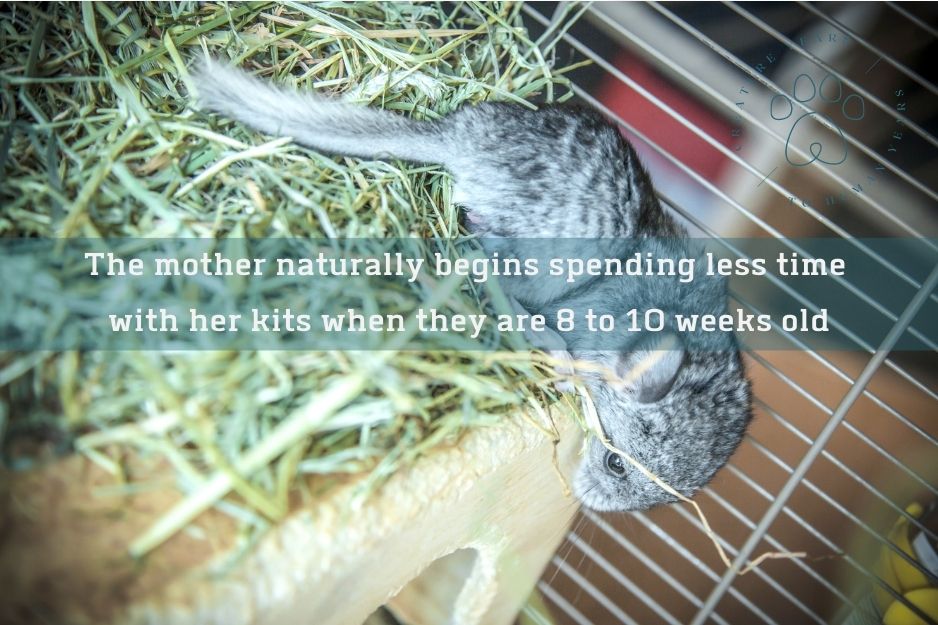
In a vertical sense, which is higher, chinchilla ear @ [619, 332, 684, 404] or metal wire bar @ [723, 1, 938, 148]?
metal wire bar @ [723, 1, 938, 148]

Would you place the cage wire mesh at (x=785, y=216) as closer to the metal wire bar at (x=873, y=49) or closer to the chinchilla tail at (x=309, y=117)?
the metal wire bar at (x=873, y=49)

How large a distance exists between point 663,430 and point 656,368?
0.21 meters

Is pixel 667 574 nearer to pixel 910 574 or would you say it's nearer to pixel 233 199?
pixel 910 574

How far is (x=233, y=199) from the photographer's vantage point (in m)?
0.97

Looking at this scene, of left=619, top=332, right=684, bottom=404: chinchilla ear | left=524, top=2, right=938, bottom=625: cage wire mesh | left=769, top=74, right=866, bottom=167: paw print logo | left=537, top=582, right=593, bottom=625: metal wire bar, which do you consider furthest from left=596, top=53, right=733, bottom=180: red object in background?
left=537, top=582, right=593, bottom=625: metal wire bar

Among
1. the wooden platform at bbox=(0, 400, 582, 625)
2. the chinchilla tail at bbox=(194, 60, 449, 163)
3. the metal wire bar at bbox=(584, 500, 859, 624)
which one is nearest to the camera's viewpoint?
the wooden platform at bbox=(0, 400, 582, 625)

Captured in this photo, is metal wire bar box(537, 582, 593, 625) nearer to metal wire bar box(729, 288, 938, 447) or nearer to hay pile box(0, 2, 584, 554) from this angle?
hay pile box(0, 2, 584, 554)

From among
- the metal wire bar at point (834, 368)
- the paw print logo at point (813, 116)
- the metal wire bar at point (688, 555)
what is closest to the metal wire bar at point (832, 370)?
the metal wire bar at point (834, 368)

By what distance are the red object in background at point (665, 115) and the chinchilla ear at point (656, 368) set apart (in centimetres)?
104

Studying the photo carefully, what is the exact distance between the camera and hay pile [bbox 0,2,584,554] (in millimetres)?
715

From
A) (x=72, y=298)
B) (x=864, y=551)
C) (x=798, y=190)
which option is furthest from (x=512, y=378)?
(x=864, y=551)

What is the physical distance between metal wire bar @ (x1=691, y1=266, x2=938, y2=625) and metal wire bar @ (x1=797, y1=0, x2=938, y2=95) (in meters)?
0.38

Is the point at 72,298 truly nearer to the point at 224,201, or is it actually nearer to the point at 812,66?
the point at 224,201

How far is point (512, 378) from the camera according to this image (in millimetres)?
1038
